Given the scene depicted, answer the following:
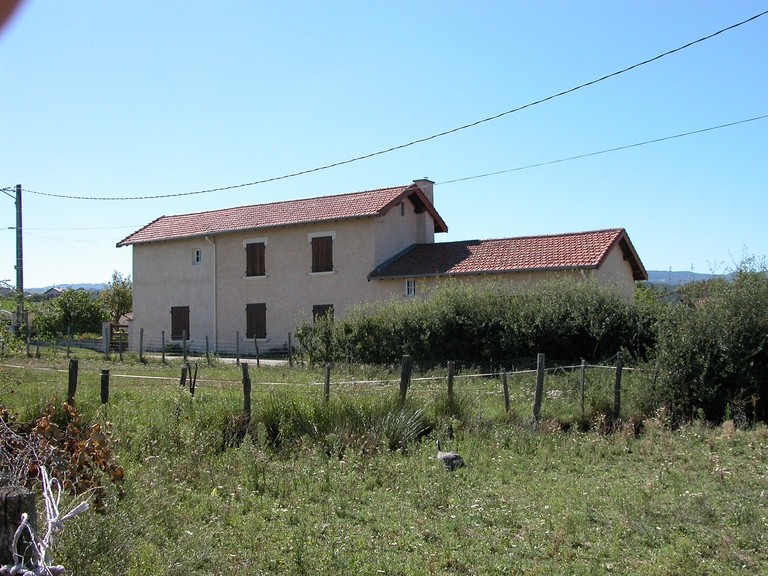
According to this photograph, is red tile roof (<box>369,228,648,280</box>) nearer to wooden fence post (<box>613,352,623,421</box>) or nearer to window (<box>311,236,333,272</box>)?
window (<box>311,236,333,272</box>)

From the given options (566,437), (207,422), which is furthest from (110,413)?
(566,437)

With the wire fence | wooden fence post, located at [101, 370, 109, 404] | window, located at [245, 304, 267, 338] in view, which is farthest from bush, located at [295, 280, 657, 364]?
wooden fence post, located at [101, 370, 109, 404]

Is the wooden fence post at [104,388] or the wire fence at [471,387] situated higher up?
the wooden fence post at [104,388]

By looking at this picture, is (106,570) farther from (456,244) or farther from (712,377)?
(456,244)

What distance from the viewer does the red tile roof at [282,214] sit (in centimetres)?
2833

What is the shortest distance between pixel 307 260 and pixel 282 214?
260cm

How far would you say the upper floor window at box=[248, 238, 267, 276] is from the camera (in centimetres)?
3048

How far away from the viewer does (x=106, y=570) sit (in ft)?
14.1

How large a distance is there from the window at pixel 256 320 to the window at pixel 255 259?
145 cm

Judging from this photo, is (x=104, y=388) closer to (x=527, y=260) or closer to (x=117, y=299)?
(x=527, y=260)

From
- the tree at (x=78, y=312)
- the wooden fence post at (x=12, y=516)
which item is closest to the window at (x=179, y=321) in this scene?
the tree at (x=78, y=312)

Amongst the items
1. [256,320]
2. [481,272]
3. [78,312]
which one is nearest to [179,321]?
[256,320]

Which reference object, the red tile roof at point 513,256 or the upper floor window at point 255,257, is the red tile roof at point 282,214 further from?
the red tile roof at point 513,256

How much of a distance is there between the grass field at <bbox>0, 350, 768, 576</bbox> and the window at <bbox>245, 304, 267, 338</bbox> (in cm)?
1767
